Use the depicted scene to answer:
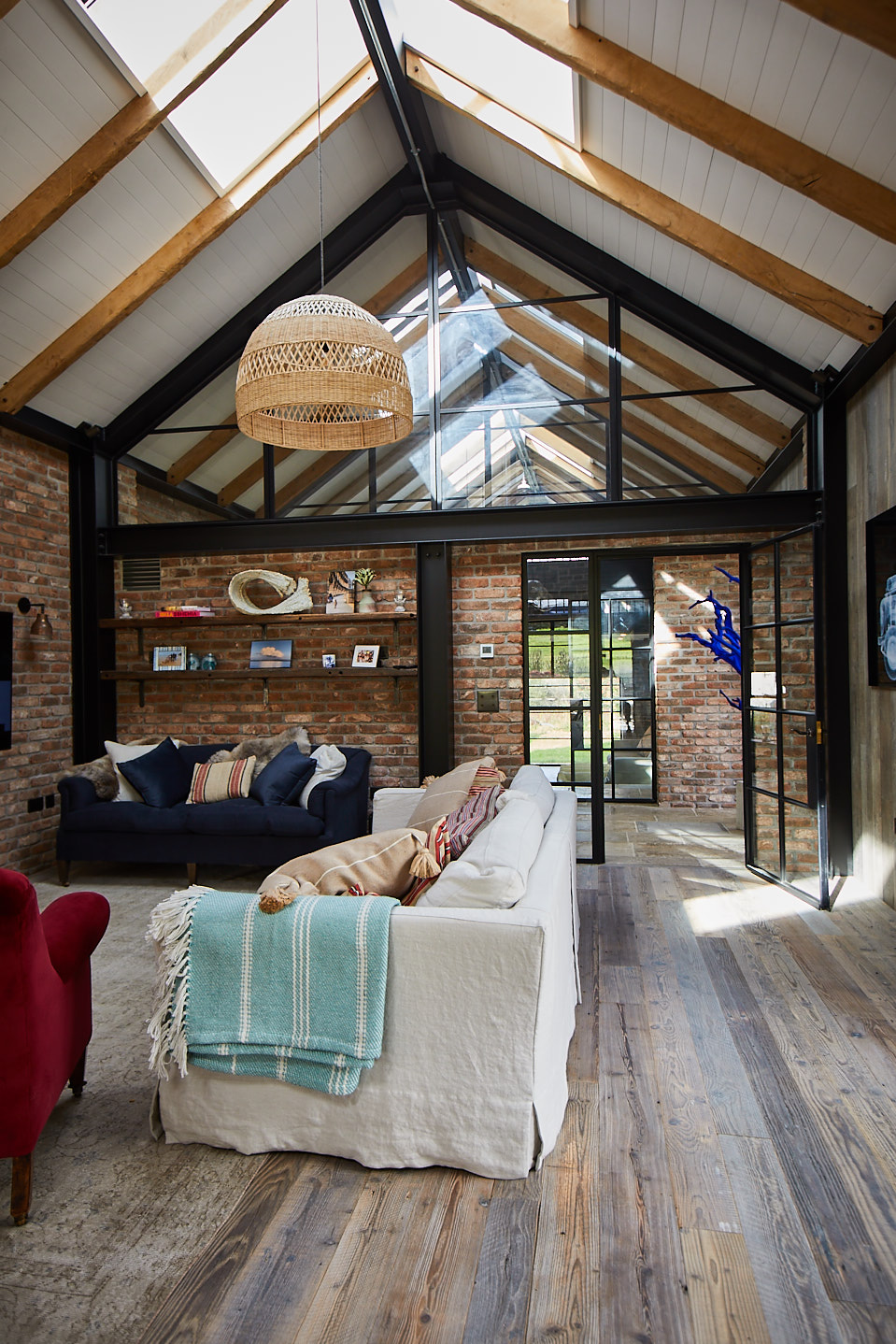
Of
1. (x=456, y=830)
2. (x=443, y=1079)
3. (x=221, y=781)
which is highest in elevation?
(x=456, y=830)

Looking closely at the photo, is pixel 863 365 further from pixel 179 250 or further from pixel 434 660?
pixel 179 250

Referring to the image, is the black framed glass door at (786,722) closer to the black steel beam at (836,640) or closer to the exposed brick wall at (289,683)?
the black steel beam at (836,640)

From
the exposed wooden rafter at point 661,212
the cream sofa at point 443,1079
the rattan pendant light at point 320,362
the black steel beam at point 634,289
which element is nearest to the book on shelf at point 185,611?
the rattan pendant light at point 320,362

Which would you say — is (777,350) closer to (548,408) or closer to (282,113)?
(548,408)

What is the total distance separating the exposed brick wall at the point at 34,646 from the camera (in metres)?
5.25

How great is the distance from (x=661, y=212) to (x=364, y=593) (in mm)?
2996

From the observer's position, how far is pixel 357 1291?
1755mm

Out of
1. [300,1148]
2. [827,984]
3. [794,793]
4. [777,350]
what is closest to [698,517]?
[777,350]

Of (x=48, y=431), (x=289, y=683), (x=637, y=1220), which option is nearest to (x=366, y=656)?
(x=289, y=683)

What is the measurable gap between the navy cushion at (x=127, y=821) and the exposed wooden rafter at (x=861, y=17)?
4.70 meters

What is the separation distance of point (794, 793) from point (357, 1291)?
3.92 m

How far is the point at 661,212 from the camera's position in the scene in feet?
14.3

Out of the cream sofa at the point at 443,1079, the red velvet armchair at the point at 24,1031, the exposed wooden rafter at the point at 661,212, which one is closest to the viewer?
the red velvet armchair at the point at 24,1031

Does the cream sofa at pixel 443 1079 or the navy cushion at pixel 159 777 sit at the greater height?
the navy cushion at pixel 159 777
